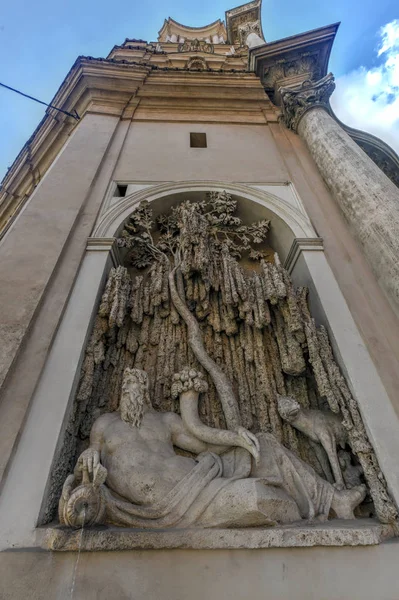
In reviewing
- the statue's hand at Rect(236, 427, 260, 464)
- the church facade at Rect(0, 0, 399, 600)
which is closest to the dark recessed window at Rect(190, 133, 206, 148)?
the church facade at Rect(0, 0, 399, 600)

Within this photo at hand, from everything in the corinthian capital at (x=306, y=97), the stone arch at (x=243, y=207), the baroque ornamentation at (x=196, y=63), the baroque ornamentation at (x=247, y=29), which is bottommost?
the stone arch at (x=243, y=207)

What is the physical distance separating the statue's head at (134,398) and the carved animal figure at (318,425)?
4.07ft

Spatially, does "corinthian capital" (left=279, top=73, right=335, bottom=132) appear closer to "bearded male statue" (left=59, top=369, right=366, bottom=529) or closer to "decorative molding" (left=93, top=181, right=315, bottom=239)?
"decorative molding" (left=93, top=181, right=315, bottom=239)

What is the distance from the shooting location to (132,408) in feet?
8.57

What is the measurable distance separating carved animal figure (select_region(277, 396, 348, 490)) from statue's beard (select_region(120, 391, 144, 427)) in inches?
49.7

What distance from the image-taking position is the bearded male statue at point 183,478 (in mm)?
1979

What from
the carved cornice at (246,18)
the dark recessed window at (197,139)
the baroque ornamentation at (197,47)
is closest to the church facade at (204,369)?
the dark recessed window at (197,139)

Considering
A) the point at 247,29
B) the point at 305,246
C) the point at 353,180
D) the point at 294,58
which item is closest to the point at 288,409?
the point at 305,246

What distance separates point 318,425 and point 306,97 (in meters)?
6.01

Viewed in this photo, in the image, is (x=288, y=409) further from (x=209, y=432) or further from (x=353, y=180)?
(x=353, y=180)

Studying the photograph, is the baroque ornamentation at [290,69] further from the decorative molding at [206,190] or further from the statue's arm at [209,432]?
the statue's arm at [209,432]

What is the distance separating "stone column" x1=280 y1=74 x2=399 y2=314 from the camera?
3.61m

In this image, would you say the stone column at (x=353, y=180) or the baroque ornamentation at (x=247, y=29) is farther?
the baroque ornamentation at (x=247, y=29)

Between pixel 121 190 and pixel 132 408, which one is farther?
pixel 121 190
